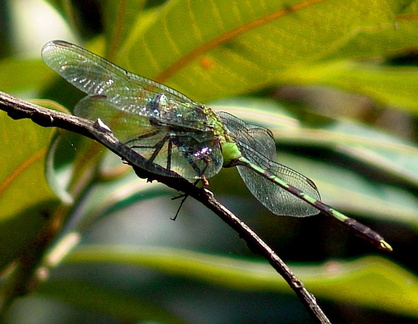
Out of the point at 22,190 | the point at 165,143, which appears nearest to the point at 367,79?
the point at 165,143

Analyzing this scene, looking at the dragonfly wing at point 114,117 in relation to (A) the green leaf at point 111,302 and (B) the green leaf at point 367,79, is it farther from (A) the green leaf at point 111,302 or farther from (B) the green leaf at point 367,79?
(A) the green leaf at point 111,302

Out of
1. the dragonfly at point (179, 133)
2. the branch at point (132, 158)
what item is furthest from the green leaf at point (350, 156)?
the branch at point (132, 158)

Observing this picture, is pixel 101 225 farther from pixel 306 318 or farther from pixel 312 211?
pixel 312 211

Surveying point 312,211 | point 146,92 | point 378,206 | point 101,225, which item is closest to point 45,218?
point 146,92

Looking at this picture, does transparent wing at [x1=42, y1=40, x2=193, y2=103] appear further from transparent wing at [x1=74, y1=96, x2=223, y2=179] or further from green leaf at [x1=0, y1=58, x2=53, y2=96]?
green leaf at [x1=0, y1=58, x2=53, y2=96]

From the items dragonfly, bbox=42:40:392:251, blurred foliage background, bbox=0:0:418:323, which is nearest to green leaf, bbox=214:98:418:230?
blurred foliage background, bbox=0:0:418:323

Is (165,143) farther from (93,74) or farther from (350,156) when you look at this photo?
(350,156)

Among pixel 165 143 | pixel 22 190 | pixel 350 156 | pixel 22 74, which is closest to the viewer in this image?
pixel 22 190
